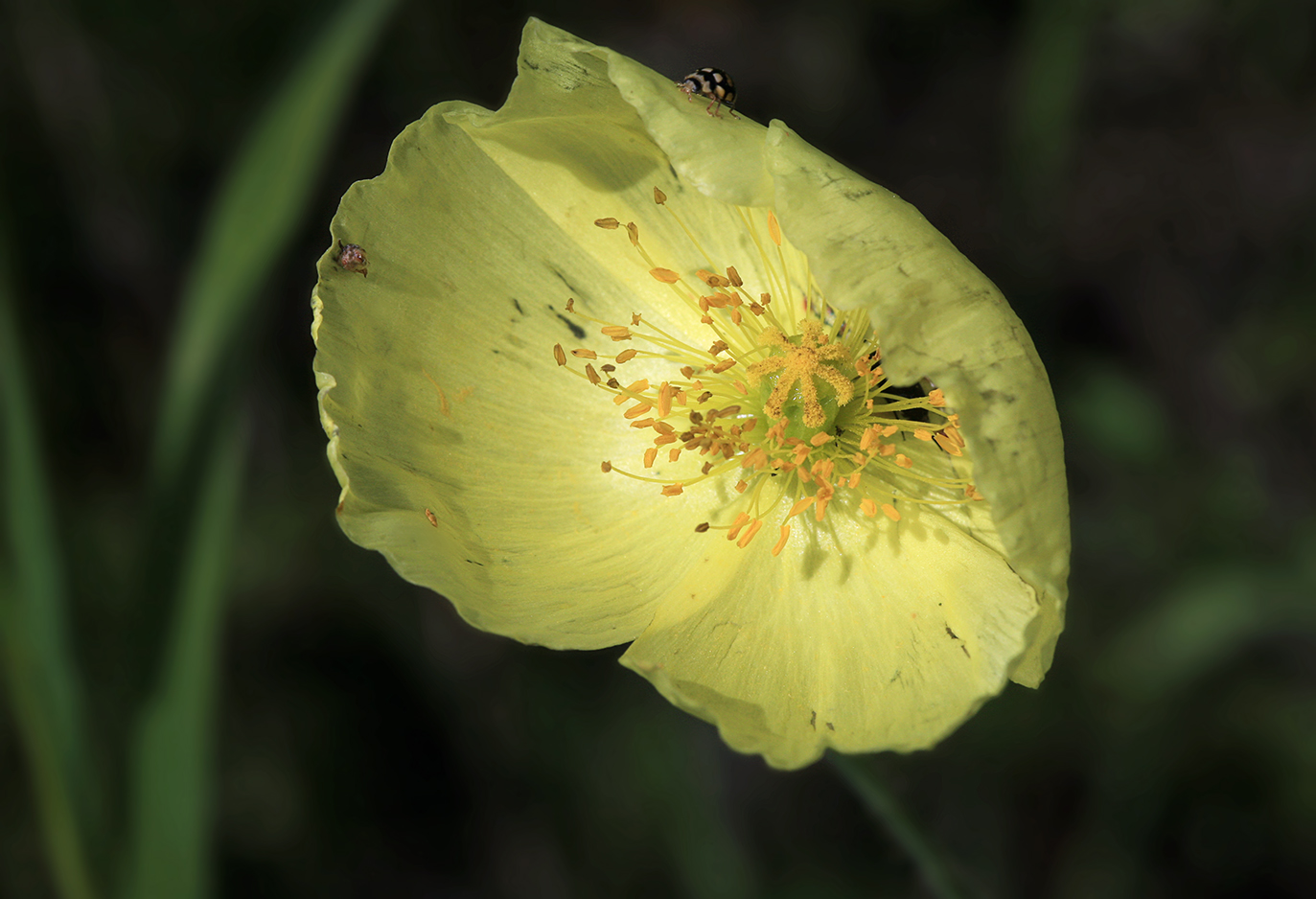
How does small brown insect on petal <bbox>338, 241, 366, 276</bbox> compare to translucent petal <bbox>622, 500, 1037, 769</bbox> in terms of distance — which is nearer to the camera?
translucent petal <bbox>622, 500, 1037, 769</bbox>

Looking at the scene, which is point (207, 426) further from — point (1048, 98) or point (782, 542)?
point (1048, 98)

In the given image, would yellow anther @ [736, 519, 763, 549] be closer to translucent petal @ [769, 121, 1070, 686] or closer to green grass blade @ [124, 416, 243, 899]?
translucent petal @ [769, 121, 1070, 686]

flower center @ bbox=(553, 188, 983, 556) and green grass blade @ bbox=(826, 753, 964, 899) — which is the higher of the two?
flower center @ bbox=(553, 188, 983, 556)

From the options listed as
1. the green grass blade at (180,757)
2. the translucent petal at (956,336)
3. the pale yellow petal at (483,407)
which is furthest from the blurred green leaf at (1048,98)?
the green grass blade at (180,757)

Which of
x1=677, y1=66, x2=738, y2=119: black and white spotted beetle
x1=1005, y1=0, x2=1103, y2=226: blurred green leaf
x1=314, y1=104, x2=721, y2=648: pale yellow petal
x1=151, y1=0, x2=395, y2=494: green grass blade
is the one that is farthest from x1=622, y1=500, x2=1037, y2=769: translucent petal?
x1=1005, y1=0, x2=1103, y2=226: blurred green leaf

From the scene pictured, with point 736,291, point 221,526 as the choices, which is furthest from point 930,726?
point 221,526

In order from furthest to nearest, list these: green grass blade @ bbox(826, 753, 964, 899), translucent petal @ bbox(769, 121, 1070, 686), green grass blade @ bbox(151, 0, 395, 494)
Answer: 1. green grass blade @ bbox(151, 0, 395, 494)
2. green grass blade @ bbox(826, 753, 964, 899)
3. translucent petal @ bbox(769, 121, 1070, 686)

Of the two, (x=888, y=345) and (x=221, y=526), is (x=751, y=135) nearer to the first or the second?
(x=888, y=345)
